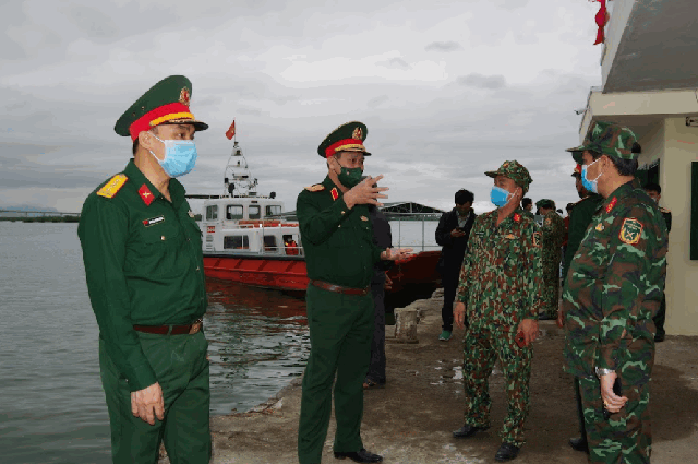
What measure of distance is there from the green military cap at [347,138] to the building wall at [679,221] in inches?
222

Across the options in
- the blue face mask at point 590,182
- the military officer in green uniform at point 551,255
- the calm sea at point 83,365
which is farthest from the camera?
the military officer in green uniform at point 551,255

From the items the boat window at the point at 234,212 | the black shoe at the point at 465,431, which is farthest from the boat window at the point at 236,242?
the black shoe at the point at 465,431

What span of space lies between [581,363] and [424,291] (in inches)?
649

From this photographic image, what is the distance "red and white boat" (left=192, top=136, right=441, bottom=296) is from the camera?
1847 cm

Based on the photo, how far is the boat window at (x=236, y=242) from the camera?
68.8ft

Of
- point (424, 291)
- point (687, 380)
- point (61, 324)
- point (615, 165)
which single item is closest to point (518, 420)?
point (615, 165)

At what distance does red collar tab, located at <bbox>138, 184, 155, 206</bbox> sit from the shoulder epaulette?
72 mm

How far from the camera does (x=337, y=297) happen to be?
368cm

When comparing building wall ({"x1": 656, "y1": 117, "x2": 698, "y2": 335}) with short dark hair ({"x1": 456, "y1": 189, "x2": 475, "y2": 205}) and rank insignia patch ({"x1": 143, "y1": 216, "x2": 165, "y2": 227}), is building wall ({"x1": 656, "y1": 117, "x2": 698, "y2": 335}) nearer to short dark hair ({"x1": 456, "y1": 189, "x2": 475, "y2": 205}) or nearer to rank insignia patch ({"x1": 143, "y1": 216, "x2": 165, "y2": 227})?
short dark hair ({"x1": 456, "y1": 189, "x2": 475, "y2": 205})

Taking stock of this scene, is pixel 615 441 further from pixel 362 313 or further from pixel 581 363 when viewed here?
pixel 362 313

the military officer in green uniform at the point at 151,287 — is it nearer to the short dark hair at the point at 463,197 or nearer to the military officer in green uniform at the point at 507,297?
the military officer in green uniform at the point at 507,297

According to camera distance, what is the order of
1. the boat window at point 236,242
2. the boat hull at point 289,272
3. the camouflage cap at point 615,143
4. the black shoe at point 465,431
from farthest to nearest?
the boat window at point 236,242
the boat hull at point 289,272
the black shoe at point 465,431
the camouflage cap at point 615,143

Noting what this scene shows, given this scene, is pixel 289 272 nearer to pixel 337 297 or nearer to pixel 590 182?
pixel 337 297

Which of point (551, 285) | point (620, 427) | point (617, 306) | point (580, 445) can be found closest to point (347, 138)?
point (617, 306)
